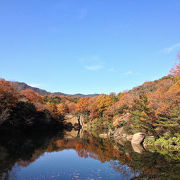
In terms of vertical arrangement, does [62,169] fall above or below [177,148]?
below

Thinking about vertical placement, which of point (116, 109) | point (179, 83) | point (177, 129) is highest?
point (179, 83)

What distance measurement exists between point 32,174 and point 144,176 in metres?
7.58

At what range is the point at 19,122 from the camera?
39469mm

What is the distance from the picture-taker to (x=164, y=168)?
1298 centimetres

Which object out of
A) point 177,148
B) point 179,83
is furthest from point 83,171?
point 179,83

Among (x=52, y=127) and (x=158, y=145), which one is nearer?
(x=158, y=145)

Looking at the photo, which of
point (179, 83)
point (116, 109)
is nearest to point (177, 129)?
point (179, 83)

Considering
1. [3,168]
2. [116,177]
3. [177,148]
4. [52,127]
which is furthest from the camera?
[52,127]

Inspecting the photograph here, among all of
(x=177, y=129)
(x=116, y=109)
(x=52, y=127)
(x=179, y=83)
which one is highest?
(x=179, y=83)

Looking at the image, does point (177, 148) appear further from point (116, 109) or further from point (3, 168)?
point (116, 109)

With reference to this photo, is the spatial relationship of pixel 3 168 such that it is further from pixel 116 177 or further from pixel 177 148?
pixel 177 148

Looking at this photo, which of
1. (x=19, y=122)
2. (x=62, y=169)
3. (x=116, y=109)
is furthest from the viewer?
(x=116, y=109)

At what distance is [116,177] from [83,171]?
271 cm

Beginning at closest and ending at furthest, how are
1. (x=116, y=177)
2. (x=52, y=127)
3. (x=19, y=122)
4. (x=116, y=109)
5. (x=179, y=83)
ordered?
1. (x=116, y=177)
2. (x=179, y=83)
3. (x=19, y=122)
4. (x=116, y=109)
5. (x=52, y=127)
